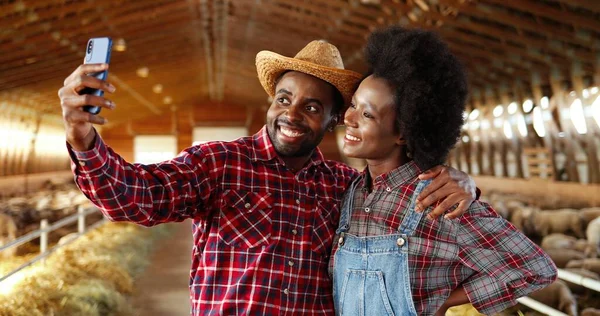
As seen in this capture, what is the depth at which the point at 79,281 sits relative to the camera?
19.0 feet

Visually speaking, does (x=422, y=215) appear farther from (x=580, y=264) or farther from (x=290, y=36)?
(x=290, y=36)

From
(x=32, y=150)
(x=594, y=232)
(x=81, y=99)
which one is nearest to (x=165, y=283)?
(x=594, y=232)

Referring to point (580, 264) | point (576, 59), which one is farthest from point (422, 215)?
point (576, 59)

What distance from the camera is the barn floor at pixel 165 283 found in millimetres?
5953

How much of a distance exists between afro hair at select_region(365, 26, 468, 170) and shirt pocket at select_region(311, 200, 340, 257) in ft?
1.16

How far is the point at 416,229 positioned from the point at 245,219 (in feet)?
1.79

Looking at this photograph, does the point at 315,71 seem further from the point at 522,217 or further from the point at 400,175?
the point at 522,217

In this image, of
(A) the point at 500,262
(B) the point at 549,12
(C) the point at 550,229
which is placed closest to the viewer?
(A) the point at 500,262

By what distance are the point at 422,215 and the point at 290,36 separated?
10.8 m

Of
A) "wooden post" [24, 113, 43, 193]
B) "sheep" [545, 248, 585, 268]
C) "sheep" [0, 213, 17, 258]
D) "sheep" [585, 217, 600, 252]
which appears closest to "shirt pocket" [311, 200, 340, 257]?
"sheep" [545, 248, 585, 268]

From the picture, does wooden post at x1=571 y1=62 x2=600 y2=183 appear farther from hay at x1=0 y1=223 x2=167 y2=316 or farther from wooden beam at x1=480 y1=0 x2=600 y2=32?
hay at x1=0 y1=223 x2=167 y2=316

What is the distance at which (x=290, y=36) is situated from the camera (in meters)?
12.6

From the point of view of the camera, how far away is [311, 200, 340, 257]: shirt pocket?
7.27 ft

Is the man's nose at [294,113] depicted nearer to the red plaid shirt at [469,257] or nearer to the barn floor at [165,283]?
the red plaid shirt at [469,257]
